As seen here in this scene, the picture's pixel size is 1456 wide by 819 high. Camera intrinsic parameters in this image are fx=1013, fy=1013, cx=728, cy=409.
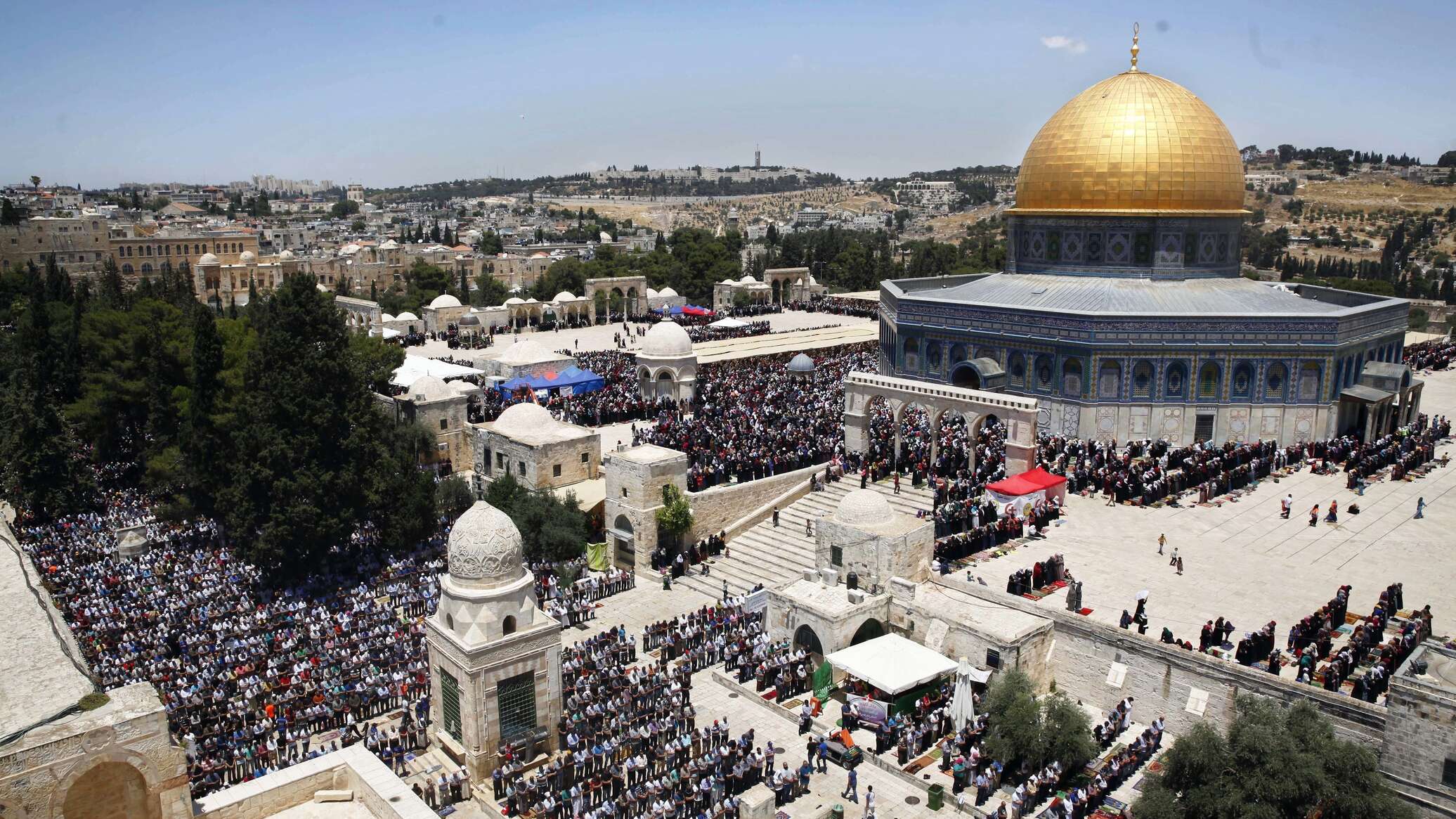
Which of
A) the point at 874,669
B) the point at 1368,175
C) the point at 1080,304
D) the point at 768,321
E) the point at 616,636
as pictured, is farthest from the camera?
the point at 1368,175

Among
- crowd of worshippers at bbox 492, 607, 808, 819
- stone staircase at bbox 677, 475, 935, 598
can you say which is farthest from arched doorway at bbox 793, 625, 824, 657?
stone staircase at bbox 677, 475, 935, 598

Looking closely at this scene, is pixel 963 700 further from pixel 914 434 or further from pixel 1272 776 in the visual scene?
pixel 914 434

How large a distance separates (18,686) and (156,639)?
4.82 meters

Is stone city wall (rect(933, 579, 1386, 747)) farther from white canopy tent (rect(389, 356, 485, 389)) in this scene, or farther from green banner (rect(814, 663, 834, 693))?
white canopy tent (rect(389, 356, 485, 389))

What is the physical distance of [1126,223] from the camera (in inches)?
1230

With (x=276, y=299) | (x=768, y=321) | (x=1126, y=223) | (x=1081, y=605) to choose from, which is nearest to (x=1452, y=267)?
(x=768, y=321)

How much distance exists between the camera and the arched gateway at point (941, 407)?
23.4 m

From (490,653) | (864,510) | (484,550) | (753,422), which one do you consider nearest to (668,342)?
(753,422)

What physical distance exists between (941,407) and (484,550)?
45.6ft

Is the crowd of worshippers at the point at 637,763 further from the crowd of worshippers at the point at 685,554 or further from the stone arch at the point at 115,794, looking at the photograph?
the crowd of worshippers at the point at 685,554

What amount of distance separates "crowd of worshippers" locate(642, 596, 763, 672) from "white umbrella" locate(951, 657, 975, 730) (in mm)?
4400

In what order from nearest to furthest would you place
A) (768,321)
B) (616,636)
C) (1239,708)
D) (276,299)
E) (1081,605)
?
(1239,708) → (1081,605) → (616,636) → (276,299) → (768,321)

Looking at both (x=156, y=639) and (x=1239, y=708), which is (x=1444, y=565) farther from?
(x=156, y=639)

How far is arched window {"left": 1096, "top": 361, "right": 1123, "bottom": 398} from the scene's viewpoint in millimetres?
27891
